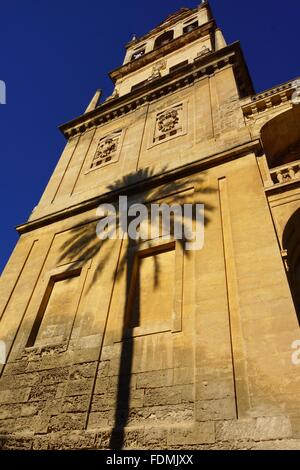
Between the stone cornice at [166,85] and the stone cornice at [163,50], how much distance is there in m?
6.24

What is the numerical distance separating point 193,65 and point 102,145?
466 centimetres

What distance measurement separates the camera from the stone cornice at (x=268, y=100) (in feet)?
32.3

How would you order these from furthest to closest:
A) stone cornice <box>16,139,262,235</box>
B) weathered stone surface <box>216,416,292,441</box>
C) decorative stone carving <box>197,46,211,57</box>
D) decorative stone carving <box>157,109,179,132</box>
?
decorative stone carving <box>197,46,211,57</box> < decorative stone carving <box>157,109,179,132</box> < stone cornice <box>16,139,262,235</box> < weathered stone surface <box>216,416,292,441</box>

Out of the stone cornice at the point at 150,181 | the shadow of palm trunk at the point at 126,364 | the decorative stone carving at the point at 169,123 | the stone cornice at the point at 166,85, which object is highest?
the stone cornice at the point at 166,85

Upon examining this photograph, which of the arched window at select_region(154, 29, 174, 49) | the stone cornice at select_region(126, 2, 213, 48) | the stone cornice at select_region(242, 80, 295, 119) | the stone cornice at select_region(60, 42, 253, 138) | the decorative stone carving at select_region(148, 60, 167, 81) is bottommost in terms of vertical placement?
the stone cornice at select_region(242, 80, 295, 119)

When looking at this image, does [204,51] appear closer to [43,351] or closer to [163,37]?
[163,37]

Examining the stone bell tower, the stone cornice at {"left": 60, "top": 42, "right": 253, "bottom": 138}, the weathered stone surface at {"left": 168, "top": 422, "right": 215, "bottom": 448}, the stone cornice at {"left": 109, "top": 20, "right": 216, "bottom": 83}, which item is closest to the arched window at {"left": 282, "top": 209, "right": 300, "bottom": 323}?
the stone bell tower

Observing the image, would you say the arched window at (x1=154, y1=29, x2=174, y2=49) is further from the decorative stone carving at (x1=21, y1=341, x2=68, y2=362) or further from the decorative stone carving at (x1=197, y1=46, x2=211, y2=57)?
the decorative stone carving at (x1=21, y1=341, x2=68, y2=362)

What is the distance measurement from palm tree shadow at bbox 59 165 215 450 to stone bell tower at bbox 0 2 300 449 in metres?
0.03

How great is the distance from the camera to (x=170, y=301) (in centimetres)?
647

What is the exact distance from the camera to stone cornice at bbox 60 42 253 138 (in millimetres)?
12856

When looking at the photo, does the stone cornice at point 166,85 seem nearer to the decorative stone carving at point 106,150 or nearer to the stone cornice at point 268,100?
the decorative stone carving at point 106,150

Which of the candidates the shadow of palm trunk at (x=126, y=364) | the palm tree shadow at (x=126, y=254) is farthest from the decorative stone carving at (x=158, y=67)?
the shadow of palm trunk at (x=126, y=364)

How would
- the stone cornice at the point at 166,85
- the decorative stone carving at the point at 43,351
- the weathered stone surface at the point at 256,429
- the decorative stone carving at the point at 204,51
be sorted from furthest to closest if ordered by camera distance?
the decorative stone carving at the point at 204,51 < the stone cornice at the point at 166,85 < the decorative stone carving at the point at 43,351 < the weathered stone surface at the point at 256,429
